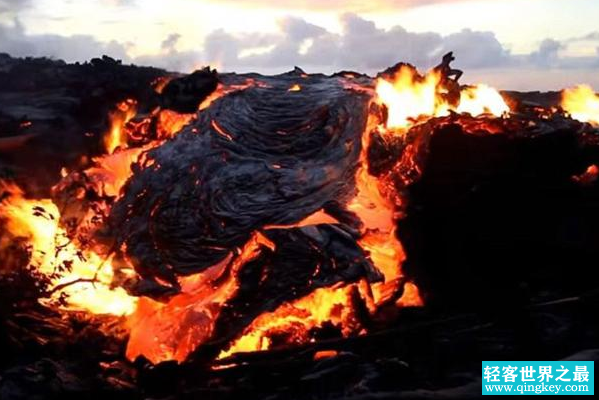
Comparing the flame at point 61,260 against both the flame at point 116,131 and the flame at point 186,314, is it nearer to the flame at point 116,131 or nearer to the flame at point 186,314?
the flame at point 186,314

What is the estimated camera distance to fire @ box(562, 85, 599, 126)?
1109cm

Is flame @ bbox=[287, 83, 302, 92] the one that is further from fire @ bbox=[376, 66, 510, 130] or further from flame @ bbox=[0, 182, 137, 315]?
flame @ bbox=[0, 182, 137, 315]

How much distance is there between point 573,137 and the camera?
8.43 meters

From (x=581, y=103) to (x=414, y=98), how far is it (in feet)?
12.2

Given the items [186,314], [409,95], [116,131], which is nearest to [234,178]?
[186,314]

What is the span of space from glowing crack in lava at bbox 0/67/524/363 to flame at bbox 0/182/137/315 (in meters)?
0.01

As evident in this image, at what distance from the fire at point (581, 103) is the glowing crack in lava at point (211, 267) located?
74.3 inches

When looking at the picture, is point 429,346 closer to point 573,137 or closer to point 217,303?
point 217,303

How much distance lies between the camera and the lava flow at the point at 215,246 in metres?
7.03

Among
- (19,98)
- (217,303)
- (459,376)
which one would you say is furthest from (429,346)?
(19,98)

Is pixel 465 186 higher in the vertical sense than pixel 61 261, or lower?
higher

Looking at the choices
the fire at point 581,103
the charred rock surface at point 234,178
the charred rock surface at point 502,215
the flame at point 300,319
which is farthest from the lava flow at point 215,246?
the fire at point 581,103

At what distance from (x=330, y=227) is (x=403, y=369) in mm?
1904

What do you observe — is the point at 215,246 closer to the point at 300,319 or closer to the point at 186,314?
the point at 186,314
